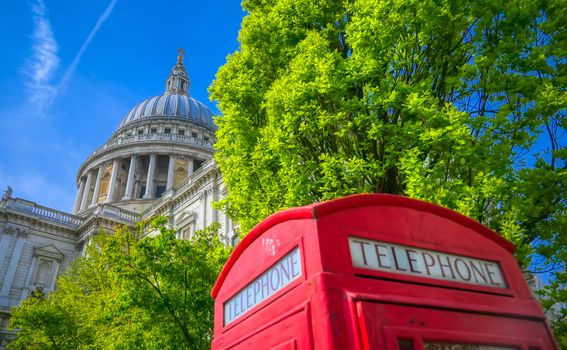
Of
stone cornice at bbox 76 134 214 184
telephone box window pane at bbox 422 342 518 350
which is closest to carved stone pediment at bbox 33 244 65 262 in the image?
stone cornice at bbox 76 134 214 184

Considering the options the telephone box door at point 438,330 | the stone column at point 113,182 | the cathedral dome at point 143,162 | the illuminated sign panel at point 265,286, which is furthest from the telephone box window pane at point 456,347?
the stone column at point 113,182

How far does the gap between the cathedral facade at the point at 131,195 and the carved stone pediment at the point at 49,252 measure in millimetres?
73

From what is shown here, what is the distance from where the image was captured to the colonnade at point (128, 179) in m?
46.7

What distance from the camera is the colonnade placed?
46.7 metres

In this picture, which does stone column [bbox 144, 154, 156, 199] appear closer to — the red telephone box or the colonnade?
the colonnade

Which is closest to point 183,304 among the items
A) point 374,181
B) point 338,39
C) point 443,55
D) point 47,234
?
point 374,181

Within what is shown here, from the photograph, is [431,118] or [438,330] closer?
[438,330]

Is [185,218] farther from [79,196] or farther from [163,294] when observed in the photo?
[79,196]

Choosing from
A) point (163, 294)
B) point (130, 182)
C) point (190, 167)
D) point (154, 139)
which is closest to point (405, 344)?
point (163, 294)

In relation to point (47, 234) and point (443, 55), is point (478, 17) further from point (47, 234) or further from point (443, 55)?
point (47, 234)

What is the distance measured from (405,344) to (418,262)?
1.75ft

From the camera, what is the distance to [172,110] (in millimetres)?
60312

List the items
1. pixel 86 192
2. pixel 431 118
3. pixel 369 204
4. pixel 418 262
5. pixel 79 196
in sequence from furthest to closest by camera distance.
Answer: pixel 79 196 → pixel 86 192 → pixel 431 118 → pixel 369 204 → pixel 418 262

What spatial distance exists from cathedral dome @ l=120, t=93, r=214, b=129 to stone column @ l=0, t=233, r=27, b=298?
28.8 m
